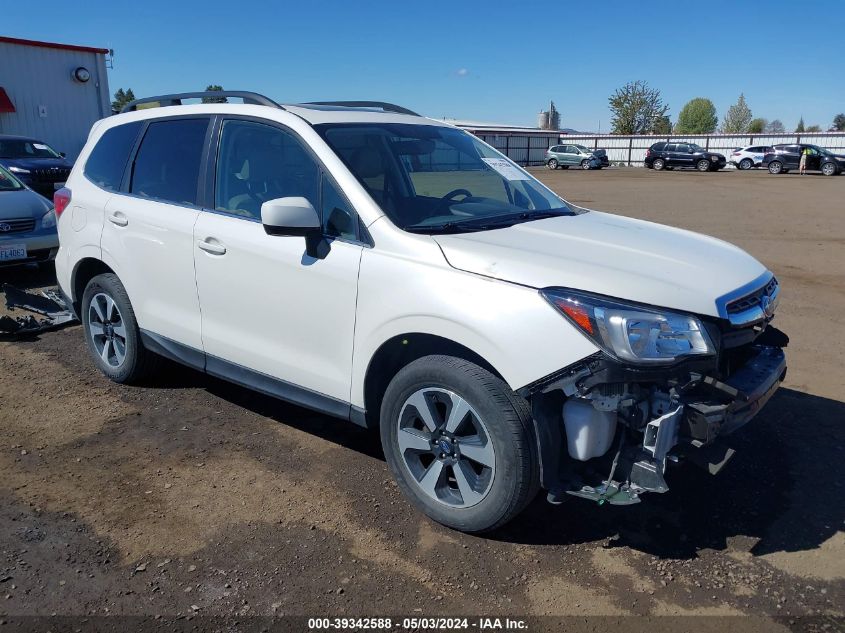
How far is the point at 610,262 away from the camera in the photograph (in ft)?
10.1

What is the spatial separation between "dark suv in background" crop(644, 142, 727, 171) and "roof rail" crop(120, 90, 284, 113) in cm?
4105

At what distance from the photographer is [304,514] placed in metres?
3.46

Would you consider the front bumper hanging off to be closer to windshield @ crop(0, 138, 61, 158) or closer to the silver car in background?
the silver car in background

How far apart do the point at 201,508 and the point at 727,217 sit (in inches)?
585

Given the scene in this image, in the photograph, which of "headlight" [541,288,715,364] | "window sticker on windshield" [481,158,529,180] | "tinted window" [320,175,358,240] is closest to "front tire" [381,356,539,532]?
"headlight" [541,288,715,364]

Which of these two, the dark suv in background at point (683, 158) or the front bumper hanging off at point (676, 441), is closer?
the front bumper hanging off at point (676, 441)

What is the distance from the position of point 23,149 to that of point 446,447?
16.9 meters

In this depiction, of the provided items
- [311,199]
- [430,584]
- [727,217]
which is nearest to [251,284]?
[311,199]

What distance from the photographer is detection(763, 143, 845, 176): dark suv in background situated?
36188mm

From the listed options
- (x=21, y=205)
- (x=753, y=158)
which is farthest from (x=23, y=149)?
(x=753, y=158)

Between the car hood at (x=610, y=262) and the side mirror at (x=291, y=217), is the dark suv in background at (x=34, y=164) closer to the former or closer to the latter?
the side mirror at (x=291, y=217)

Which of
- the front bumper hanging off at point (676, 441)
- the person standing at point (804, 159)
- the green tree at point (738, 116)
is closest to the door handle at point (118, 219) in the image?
the front bumper hanging off at point (676, 441)

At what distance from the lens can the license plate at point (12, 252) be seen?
814 centimetres

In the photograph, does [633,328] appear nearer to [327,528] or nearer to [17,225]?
[327,528]
